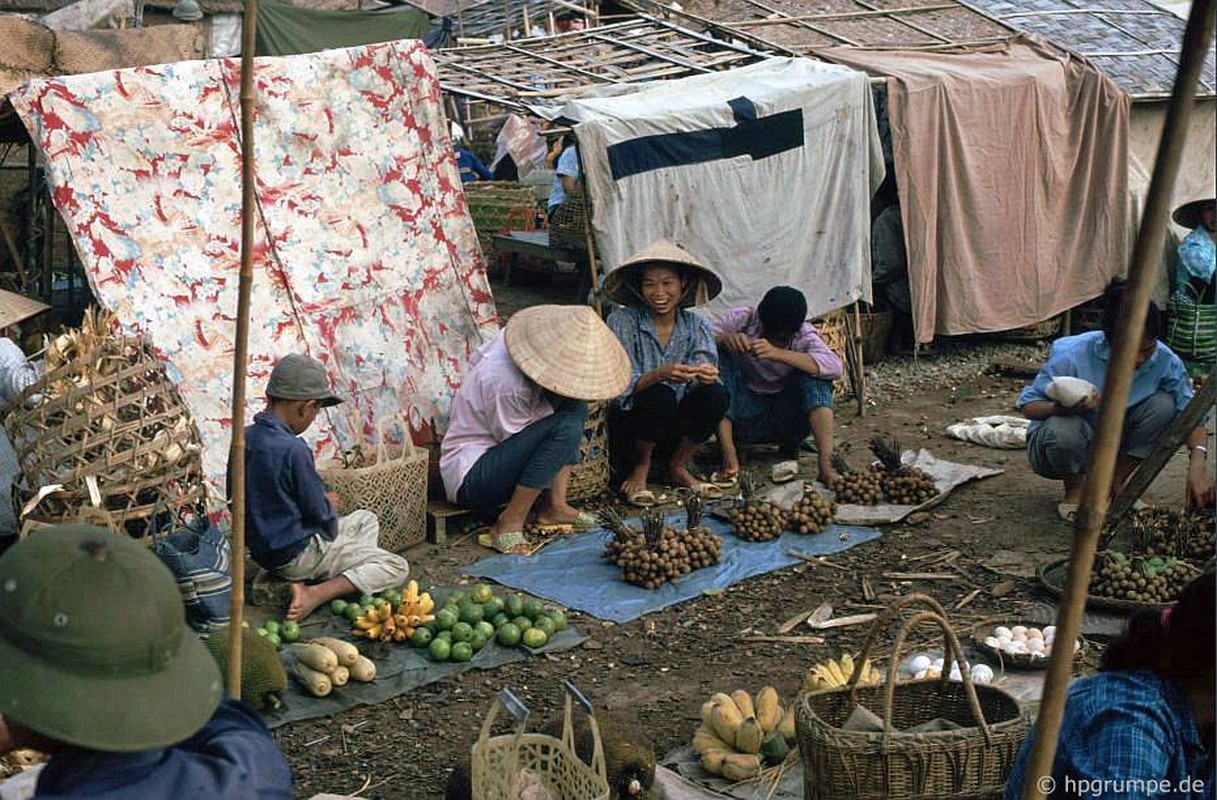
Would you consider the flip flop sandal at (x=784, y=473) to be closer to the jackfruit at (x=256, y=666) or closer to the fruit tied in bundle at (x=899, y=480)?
the fruit tied in bundle at (x=899, y=480)

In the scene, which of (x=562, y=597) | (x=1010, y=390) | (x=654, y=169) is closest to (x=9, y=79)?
(x=654, y=169)

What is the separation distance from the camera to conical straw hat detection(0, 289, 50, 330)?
6.15m

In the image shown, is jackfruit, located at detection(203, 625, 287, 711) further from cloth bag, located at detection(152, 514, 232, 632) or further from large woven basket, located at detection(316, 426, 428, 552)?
large woven basket, located at detection(316, 426, 428, 552)

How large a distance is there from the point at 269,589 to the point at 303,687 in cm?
73

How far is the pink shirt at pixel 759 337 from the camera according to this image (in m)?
7.35

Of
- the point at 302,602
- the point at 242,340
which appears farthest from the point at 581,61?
the point at 242,340

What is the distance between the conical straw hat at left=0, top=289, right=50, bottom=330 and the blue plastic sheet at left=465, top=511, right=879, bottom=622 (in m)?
2.28

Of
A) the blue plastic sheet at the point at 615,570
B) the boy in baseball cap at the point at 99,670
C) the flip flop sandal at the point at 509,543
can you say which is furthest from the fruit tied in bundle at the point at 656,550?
the boy in baseball cap at the point at 99,670

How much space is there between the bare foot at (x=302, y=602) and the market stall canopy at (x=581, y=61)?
10.8 feet

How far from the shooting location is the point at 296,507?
5.41 metres

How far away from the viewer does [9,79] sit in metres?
9.62

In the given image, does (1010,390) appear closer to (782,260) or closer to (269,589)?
(782,260)

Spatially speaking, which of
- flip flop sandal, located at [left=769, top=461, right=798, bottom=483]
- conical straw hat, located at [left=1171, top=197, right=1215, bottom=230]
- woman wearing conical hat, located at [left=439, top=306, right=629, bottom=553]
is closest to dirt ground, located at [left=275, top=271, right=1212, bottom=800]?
flip flop sandal, located at [left=769, top=461, right=798, bottom=483]

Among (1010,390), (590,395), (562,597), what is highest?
(590,395)
